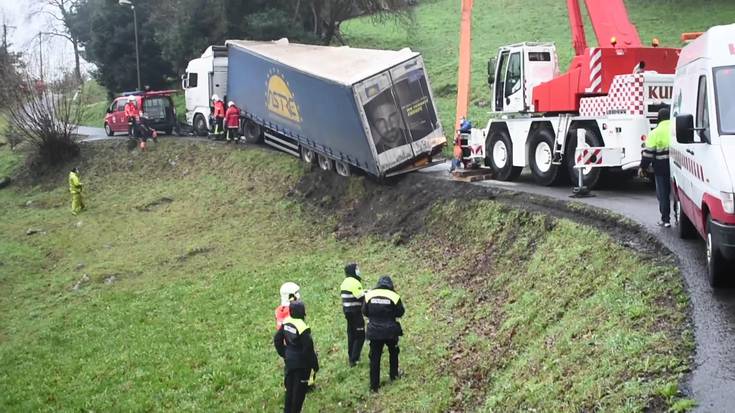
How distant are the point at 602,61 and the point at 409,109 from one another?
5.49m

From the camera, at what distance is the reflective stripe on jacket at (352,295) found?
999 centimetres

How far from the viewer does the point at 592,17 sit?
15.9 m

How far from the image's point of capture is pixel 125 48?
1655 inches

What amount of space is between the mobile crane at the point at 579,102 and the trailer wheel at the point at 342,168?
3.40 m

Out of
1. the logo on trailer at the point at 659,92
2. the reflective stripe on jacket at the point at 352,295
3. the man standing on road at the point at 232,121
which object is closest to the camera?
the reflective stripe on jacket at the point at 352,295

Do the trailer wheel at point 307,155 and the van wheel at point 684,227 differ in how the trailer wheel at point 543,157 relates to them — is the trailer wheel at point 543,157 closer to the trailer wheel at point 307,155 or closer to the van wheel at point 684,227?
the van wheel at point 684,227

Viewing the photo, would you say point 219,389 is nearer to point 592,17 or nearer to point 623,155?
point 623,155

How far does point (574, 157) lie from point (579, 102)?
1.12 metres

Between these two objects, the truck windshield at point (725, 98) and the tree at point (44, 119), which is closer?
the truck windshield at point (725, 98)

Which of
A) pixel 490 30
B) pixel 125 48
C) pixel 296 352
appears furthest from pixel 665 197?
pixel 125 48

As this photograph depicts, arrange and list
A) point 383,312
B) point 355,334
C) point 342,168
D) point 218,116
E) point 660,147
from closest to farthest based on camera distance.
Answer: point 383,312, point 355,334, point 660,147, point 342,168, point 218,116

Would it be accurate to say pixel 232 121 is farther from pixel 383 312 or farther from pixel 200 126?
pixel 383 312


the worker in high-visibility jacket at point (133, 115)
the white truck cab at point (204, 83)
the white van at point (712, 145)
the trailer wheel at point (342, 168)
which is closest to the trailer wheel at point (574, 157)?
the white van at point (712, 145)

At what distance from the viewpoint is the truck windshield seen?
7.44 m
